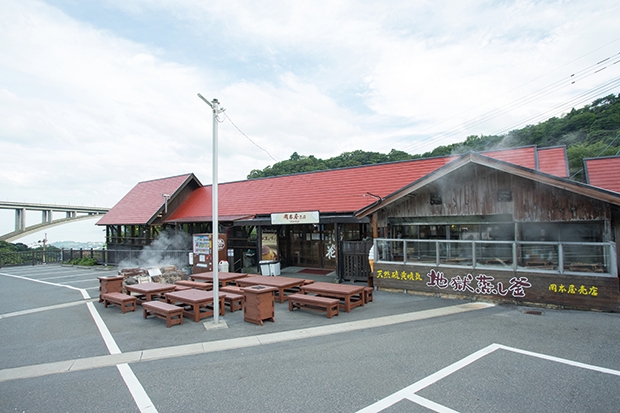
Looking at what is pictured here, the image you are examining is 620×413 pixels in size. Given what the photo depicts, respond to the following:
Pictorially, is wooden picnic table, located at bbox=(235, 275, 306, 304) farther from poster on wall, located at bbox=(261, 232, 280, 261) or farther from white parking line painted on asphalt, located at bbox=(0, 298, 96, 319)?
white parking line painted on asphalt, located at bbox=(0, 298, 96, 319)

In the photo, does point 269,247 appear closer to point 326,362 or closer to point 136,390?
point 326,362

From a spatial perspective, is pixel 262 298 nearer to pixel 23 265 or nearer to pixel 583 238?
pixel 583 238

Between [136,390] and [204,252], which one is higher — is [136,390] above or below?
below

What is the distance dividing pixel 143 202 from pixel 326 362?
23.0 m

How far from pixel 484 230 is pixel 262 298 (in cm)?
787

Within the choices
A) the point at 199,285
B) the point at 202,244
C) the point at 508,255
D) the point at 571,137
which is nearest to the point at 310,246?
the point at 202,244

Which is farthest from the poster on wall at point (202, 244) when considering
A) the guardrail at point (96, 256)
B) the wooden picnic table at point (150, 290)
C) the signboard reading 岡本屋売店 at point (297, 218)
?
the wooden picnic table at point (150, 290)

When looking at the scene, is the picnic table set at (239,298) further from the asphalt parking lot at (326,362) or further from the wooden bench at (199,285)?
the asphalt parking lot at (326,362)

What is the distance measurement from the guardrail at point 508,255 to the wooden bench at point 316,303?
3452 mm

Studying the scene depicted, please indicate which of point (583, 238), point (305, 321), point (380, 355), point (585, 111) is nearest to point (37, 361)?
point (305, 321)

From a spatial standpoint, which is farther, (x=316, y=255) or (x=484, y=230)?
(x=316, y=255)

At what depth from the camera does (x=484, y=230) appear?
11.6 metres

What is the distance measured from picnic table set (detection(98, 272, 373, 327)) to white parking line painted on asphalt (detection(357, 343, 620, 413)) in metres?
3.48

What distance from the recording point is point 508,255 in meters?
9.44
